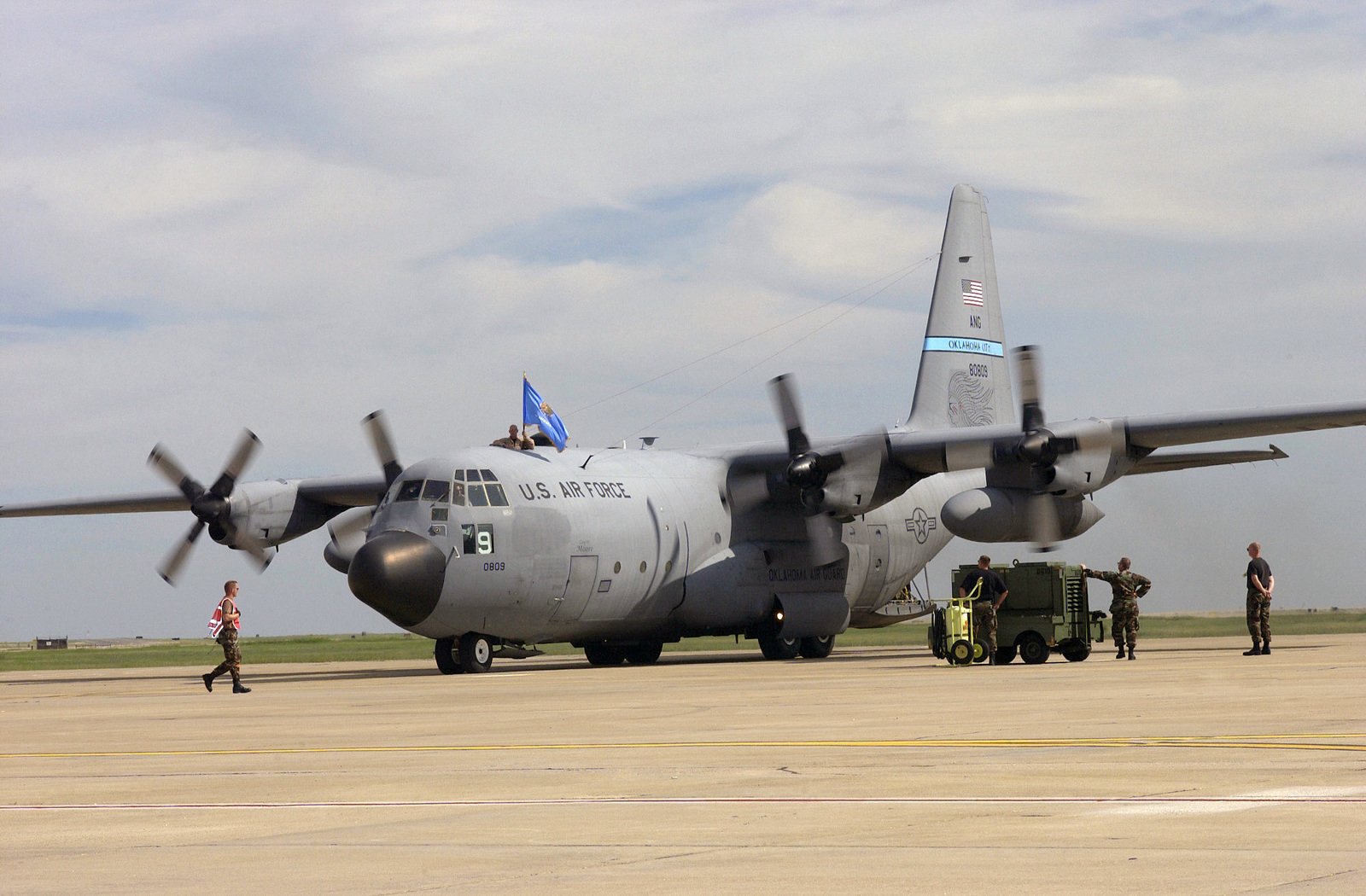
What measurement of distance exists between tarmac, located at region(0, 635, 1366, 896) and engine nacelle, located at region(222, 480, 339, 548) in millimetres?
14034

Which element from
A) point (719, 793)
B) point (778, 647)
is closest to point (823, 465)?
point (778, 647)

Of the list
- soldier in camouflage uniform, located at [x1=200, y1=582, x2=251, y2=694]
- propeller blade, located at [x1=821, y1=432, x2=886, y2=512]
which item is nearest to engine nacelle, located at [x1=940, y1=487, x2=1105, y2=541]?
propeller blade, located at [x1=821, y1=432, x2=886, y2=512]

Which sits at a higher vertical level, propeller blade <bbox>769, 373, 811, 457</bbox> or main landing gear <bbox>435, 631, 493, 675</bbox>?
propeller blade <bbox>769, 373, 811, 457</bbox>

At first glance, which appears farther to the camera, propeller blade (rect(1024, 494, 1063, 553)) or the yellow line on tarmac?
propeller blade (rect(1024, 494, 1063, 553))

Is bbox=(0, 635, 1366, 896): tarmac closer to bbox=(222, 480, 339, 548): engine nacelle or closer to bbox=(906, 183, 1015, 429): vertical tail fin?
bbox=(222, 480, 339, 548): engine nacelle

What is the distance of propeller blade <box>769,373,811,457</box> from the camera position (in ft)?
105

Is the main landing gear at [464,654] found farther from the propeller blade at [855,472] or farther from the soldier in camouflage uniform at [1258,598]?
the soldier in camouflage uniform at [1258,598]

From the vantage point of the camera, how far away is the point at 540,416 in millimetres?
34844

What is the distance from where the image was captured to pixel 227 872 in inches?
286

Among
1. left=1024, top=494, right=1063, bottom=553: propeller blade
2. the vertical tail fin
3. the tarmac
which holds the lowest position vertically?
the tarmac

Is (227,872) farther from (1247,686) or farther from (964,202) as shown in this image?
(964,202)

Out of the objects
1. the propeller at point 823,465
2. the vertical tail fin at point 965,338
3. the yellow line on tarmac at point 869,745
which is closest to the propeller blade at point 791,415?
the propeller at point 823,465

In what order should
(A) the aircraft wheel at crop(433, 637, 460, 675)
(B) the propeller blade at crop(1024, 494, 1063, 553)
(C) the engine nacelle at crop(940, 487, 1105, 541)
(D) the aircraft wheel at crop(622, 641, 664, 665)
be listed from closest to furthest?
(A) the aircraft wheel at crop(433, 637, 460, 675)
(C) the engine nacelle at crop(940, 487, 1105, 541)
(B) the propeller blade at crop(1024, 494, 1063, 553)
(D) the aircraft wheel at crop(622, 641, 664, 665)

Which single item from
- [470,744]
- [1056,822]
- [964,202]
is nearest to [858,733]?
[470,744]
